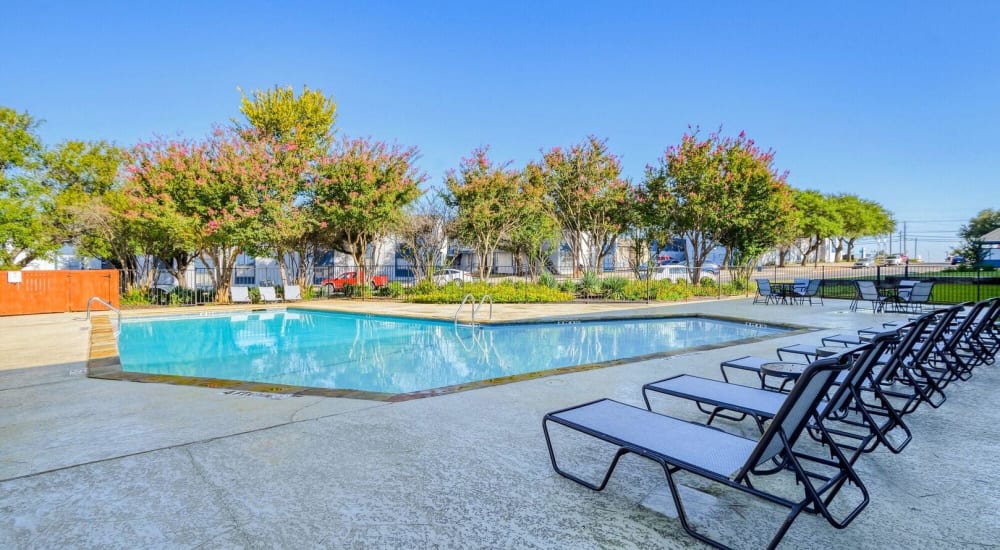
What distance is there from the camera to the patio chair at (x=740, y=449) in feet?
6.01

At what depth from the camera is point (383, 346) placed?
9.04 meters

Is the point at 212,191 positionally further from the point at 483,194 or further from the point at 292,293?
the point at 483,194

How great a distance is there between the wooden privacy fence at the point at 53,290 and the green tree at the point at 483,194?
11007 mm

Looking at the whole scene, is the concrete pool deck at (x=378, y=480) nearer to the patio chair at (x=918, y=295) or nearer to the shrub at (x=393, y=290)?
the patio chair at (x=918, y=295)

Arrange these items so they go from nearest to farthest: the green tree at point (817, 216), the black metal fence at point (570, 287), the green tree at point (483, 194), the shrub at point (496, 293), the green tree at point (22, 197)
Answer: the green tree at point (22, 197) → the black metal fence at point (570, 287) → the shrub at point (496, 293) → the green tree at point (483, 194) → the green tree at point (817, 216)

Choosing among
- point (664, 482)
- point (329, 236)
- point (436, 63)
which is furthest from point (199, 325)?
point (436, 63)

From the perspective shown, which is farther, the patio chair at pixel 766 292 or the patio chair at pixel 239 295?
the patio chair at pixel 239 295

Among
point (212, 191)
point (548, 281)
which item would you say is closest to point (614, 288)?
point (548, 281)

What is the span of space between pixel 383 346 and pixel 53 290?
11063mm

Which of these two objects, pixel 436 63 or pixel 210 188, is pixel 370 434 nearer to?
pixel 210 188

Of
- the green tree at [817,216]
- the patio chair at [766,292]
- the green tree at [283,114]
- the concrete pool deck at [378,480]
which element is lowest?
the concrete pool deck at [378,480]

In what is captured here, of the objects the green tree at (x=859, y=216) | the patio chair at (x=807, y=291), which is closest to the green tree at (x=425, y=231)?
the patio chair at (x=807, y=291)

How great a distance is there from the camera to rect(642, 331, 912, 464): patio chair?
8.12 ft

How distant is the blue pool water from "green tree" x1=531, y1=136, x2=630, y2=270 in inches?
409
